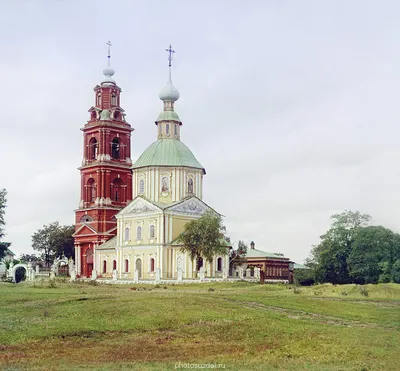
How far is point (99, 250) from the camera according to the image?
8244 centimetres

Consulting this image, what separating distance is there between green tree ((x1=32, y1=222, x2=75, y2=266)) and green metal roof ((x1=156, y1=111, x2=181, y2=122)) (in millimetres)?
27425

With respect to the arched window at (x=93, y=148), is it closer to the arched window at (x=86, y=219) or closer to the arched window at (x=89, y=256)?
the arched window at (x=86, y=219)

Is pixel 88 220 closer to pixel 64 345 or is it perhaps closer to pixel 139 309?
pixel 139 309

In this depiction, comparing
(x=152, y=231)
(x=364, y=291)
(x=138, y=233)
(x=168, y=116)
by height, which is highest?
(x=168, y=116)

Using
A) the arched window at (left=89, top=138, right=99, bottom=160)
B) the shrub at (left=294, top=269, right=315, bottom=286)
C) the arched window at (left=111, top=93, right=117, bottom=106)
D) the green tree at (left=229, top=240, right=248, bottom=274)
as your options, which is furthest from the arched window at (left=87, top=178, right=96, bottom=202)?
the shrub at (left=294, top=269, right=315, bottom=286)

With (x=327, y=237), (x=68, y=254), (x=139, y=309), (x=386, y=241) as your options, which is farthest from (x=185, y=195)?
(x=139, y=309)

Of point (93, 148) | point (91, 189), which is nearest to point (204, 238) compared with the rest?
point (91, 189)

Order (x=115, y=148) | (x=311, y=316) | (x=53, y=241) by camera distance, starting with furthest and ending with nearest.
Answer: (x=53, y=241), (x=115, y=148), (x=311, y=316)

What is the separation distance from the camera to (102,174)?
8588 centimetres

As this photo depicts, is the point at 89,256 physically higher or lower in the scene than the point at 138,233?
lower

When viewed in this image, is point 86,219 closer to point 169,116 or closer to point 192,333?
point 169,116

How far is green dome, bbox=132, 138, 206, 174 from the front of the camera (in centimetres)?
7719

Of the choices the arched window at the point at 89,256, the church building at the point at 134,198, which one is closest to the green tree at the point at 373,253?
the church building at the point at 134,198

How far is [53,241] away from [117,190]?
18083 millimetres
